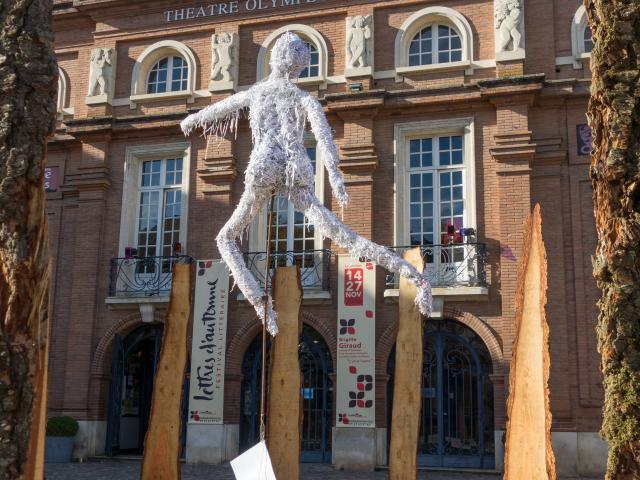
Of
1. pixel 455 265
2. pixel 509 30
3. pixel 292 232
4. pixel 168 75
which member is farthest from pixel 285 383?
pixel 168 75

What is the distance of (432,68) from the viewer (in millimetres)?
16203

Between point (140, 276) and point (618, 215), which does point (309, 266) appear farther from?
point (618, 215)

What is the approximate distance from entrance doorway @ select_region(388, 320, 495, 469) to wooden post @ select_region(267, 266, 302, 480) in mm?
7286

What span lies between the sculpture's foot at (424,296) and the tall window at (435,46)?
1010cm

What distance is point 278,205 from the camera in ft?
56.2

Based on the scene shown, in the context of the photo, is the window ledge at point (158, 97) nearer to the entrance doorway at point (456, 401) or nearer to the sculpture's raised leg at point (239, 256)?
the entrance doorway at point (456, 401)

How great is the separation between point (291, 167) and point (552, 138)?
9168 millimetres

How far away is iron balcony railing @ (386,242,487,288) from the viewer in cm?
1503

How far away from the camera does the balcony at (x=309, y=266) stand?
15.7 m

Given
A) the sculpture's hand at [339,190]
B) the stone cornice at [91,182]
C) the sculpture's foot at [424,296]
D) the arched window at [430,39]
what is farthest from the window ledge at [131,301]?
the sculpture's foot at [424,296]

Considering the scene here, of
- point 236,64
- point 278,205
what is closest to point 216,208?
point 278,205

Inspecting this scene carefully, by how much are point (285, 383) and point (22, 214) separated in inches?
155

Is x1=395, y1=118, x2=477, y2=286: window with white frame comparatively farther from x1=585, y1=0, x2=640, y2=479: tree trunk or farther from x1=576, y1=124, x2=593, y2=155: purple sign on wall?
x1=585, y1=0, x2=640, y2=479: tree trunk

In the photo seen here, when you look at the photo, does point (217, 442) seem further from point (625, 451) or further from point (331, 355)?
point (625, 451)
